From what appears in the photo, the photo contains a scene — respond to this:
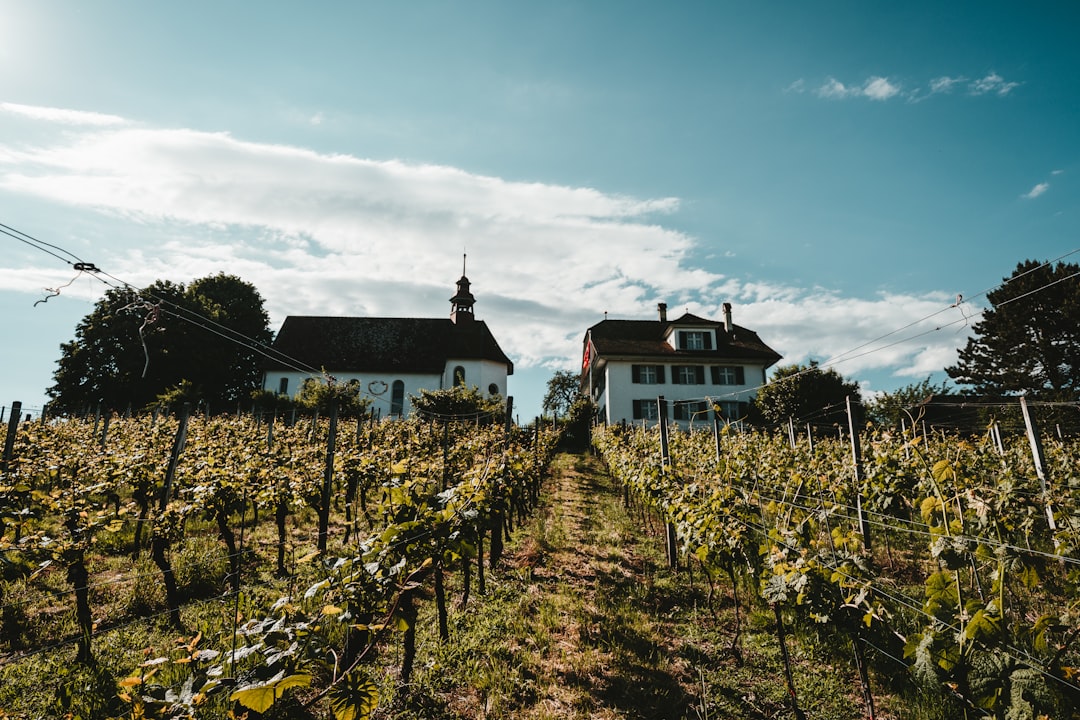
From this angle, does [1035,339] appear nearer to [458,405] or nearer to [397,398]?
[458,405]

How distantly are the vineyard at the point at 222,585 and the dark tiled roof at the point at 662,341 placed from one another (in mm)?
21201

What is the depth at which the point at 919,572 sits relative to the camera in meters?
5.68

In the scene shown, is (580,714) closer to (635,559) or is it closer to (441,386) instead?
(635,559)

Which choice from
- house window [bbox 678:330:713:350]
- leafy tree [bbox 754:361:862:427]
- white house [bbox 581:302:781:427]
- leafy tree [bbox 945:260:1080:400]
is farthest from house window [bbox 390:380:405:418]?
leafy tree [bbox 945:260:1080:400]

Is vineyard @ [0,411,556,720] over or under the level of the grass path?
over

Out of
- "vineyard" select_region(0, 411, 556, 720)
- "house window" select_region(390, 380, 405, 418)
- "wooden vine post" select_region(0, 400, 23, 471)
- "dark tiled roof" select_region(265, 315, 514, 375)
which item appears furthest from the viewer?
"dark tiled roof" select_region(265, 315, 514, 375)

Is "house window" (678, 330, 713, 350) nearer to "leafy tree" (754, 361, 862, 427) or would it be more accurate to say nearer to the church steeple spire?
"leafy tree" (754, 361, 862, 427)

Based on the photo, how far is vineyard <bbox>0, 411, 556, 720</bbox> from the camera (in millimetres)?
1944

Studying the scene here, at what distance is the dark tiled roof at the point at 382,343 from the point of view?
34406 millimetres

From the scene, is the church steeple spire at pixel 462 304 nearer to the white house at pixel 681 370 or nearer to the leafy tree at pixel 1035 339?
the white house at pixel 681 370

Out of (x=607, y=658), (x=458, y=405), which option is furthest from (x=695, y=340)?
(x=607, y=658)

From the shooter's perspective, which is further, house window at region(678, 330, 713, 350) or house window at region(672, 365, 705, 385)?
house window at region(678, 330, 713, 350)

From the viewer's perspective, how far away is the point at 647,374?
2827 centimetres

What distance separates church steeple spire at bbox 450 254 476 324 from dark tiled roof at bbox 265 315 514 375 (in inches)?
26.1
